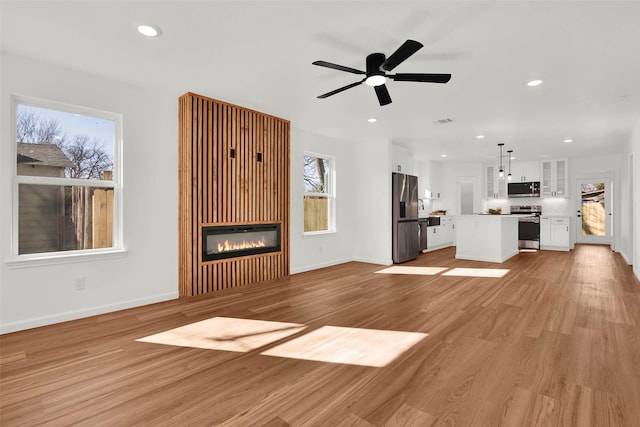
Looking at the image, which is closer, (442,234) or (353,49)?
(353,49)

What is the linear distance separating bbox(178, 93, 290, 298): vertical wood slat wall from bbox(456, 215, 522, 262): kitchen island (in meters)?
4.39

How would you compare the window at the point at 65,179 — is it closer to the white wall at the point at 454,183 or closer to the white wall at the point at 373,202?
the white wall at the point at 373,202

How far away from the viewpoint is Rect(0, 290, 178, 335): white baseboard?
3.02m

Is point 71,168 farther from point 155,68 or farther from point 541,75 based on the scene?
point 541,75

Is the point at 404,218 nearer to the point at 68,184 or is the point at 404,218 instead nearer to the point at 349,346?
the point at 349,346

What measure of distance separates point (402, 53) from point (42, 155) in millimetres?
3702

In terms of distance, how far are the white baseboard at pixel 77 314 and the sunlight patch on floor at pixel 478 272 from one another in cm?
457

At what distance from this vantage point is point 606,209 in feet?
30.2

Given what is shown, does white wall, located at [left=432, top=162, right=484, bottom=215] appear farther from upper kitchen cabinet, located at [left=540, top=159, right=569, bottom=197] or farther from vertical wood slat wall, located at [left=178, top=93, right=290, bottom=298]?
vertical wood slat wall, located at [left=178, top=93, right=290, bottom=298]

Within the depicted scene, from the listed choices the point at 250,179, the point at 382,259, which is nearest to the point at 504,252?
the point at 382,259

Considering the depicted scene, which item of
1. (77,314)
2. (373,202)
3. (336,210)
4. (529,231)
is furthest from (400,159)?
(77,314)

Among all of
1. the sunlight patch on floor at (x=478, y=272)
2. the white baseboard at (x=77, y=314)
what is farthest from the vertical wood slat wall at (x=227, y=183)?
the sunlight patch on floor at (x=478, y=272)

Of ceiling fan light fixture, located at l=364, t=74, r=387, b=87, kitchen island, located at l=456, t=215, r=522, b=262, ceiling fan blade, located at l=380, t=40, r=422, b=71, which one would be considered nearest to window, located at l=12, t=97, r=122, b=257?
ceiling fan light fixture, located at l=364, t=74, r=387, b=87

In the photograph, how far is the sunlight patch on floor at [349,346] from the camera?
244 centimetres
